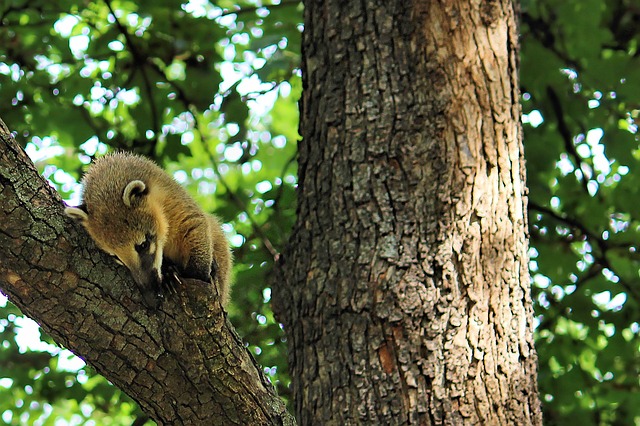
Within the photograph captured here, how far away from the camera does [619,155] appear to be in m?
5.61

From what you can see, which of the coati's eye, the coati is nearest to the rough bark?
the coati

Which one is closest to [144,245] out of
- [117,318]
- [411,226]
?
[117,318]

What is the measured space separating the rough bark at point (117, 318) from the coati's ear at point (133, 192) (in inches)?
36.5

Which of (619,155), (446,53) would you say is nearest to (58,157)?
(446,53)

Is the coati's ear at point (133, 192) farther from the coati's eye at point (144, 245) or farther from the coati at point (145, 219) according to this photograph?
the coati's eye at point (144, 245)

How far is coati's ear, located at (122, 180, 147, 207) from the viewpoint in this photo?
3893mm

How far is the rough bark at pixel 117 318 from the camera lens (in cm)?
279

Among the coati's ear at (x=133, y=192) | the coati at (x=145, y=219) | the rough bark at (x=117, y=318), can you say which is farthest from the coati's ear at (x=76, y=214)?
the coati's ear at (x=133, y=192)

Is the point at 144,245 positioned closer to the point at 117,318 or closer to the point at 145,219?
the point at 145,219

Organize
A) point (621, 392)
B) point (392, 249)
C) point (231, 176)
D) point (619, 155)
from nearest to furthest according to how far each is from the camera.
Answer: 1. point (392, 249)
2. point (619, 155)
3. point (621, 392)
4. point (231, 176)

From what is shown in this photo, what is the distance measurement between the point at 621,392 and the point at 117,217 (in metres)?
4.45

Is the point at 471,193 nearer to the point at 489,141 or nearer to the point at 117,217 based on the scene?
the point at 489,141

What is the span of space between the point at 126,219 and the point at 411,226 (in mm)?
1536

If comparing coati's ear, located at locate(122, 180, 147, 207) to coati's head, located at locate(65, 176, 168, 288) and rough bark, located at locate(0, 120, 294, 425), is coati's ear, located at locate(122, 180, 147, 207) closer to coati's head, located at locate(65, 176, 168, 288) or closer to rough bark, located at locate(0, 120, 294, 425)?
coati's head, located at locate(65, 176, 168, 288)
